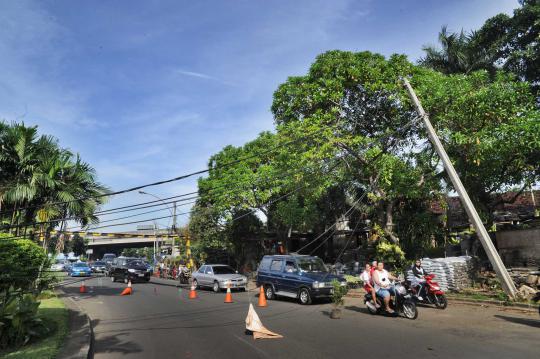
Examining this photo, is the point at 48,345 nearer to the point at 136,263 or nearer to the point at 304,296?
the point at 304,296

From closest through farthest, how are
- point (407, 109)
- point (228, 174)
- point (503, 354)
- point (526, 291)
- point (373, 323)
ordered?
1. point (503, 354)
2. point (373, 323)
3. point (526, 291)
4. point (407, 109)
5. point (228, 174)

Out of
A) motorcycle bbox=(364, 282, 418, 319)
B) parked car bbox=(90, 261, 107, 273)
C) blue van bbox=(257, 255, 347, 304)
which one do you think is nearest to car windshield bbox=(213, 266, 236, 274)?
blue van bbox=(257, 255, 347, 304)

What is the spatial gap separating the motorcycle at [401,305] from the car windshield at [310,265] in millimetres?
4081

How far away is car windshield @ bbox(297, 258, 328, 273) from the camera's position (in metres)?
16.3

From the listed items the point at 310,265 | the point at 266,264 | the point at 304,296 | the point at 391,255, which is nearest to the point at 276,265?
Answer: the point at 266,264

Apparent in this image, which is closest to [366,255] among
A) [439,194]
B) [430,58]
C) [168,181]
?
[439,194]

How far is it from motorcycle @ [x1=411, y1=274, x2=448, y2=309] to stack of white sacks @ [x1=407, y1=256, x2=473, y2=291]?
2.63m

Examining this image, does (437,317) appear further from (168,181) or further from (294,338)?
(168,181)

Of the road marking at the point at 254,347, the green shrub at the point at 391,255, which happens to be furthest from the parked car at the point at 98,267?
the road marking at the point at 254,347

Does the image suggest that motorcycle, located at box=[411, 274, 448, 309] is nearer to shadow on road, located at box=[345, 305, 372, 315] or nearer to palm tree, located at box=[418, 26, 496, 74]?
shadow on road, located at box=[345, 305, 372, 315]

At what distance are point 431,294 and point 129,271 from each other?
71.5 ft

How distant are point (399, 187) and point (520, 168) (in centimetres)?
500

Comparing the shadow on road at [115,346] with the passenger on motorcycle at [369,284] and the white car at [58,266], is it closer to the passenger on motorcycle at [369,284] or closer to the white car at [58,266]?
the passenger on motorcycle at [369,284]

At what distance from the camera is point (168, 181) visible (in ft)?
37.9
